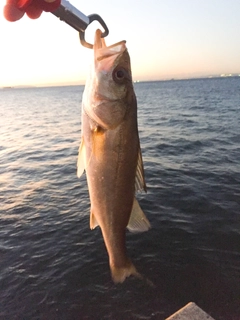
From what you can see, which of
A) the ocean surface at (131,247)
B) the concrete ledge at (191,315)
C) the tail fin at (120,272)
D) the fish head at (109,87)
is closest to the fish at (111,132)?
the fish head at (109,87)

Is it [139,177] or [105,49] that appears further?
[139,177]

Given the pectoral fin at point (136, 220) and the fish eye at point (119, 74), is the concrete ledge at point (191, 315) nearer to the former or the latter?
the pectoral fin at point (136, 220)

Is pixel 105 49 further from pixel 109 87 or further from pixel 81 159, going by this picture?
pixel 81 159

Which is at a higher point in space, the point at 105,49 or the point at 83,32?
the point at 83,32

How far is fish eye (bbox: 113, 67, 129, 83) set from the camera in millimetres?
3090

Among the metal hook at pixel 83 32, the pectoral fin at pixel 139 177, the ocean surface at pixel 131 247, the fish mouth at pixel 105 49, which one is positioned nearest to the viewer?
the metal hook at pixel 83 32

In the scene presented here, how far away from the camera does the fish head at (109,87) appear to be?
307 centimetres

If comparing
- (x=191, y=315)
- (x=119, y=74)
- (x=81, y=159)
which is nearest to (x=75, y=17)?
(x=119, y=74)

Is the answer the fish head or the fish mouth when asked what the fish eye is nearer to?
the fish head

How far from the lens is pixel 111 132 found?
3104 millimetres

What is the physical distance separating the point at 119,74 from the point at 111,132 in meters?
0.59

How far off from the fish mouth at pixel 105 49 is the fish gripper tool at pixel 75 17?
0.12 metres

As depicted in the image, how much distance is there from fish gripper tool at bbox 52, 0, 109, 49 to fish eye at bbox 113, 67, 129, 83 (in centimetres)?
40

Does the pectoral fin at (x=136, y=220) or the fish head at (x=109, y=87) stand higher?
the fish head at (x=109, y=87)
